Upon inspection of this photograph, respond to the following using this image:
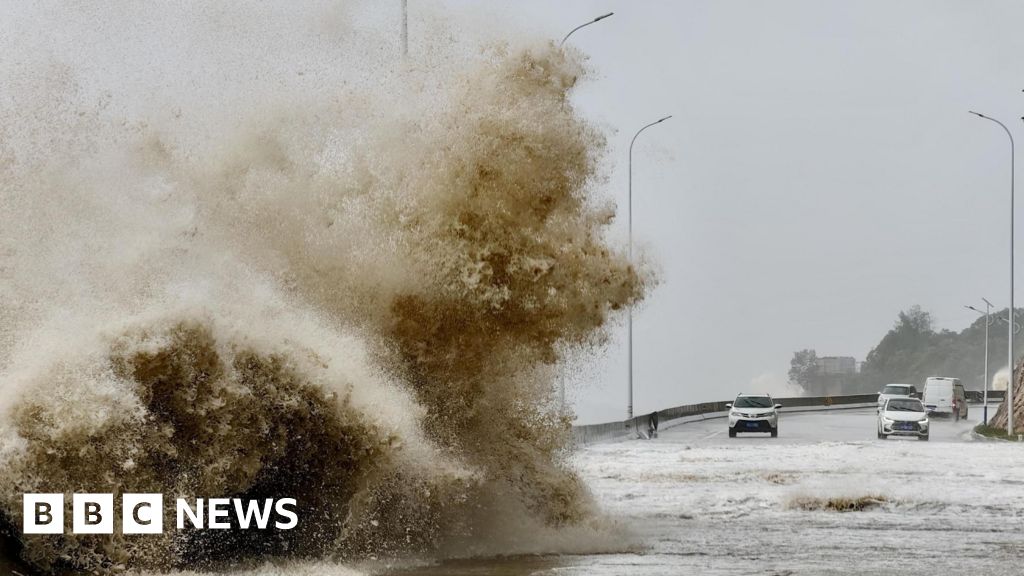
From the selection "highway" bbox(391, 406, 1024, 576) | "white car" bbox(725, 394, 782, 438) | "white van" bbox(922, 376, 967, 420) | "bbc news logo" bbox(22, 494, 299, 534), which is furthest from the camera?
"white van" bbox(922, 376, 967, 420)

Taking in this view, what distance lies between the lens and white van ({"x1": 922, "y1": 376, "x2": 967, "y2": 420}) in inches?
2921

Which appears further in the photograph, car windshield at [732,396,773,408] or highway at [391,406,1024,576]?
car windshield at [732,396,773,408]

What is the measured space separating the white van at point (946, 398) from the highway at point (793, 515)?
36407 millimetres

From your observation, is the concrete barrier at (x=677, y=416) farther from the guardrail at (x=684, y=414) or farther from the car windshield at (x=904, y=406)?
the car windshield at (x=904, y=406)

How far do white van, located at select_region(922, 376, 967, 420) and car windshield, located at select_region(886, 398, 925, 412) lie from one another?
78.5 ft

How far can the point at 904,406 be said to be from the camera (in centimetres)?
5056

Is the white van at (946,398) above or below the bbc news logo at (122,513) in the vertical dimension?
below

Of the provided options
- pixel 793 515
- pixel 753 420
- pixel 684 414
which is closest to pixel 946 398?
pixel 684 414

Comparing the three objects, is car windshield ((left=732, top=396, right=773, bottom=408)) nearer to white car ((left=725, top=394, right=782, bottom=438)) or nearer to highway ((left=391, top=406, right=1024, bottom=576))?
white car ((left=725, top=394, right=782, bottom=438))

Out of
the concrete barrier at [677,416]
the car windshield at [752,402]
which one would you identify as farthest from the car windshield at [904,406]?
the concrete barrier at [677,416]

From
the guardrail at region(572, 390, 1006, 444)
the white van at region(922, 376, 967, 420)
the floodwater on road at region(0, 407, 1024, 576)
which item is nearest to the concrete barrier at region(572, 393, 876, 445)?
the guardrail at region(572, 390, 1006, 444)

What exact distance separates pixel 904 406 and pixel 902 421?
157cm

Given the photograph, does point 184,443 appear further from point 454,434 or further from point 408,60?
point 408,60

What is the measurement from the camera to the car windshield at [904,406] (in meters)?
50.2
